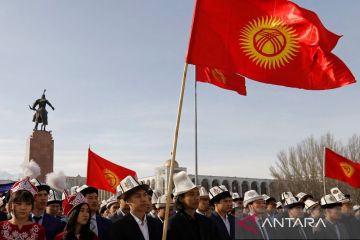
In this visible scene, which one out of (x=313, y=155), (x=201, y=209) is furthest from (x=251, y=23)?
(x=313, y=155)

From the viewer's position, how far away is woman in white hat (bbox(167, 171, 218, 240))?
4.83m

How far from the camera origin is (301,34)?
5457mm

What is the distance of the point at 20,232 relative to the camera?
450cm

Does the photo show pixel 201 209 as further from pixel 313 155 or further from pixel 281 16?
pixel 313 155

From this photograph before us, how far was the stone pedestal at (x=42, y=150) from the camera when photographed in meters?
23.0

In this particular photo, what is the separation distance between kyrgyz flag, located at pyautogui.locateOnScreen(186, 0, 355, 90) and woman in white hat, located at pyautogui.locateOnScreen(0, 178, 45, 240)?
7.90 ft

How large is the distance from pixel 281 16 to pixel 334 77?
1.01 m

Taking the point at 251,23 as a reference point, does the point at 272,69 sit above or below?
below

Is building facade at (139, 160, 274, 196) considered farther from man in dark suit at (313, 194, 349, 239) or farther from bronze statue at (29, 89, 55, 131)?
man in dark suit at (313, 194, 349, 239)

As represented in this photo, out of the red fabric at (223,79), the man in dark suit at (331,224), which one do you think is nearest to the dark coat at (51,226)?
the man in dark suit at (331,224)

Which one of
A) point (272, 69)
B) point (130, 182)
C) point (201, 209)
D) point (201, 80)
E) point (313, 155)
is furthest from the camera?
point (313, 155)

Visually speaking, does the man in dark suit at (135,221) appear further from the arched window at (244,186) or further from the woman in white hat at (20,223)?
the arched window at (244,186)

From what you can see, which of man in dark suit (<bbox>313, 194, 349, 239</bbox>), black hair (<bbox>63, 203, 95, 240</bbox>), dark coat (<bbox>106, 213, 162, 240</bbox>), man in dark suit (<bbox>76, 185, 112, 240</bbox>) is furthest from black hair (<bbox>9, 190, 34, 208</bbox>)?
man in dark suit (<bbox>313, 194, 349, 239</bbox>)

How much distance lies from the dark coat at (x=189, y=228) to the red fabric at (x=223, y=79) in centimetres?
326
